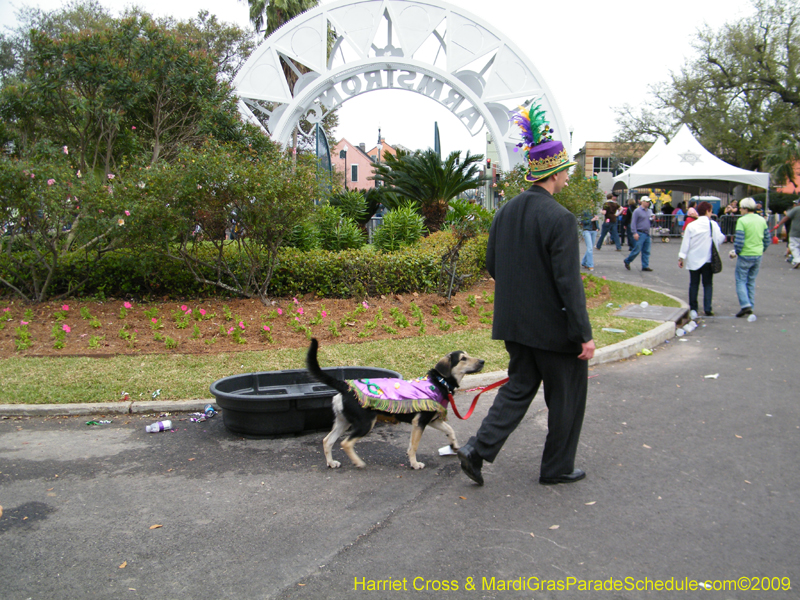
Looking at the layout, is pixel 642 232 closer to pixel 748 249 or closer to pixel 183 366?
pixel 748 249

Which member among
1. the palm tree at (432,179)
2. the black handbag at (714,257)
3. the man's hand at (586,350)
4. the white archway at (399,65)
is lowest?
the man's hand at (586,350)

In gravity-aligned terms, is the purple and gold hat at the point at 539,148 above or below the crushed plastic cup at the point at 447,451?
above

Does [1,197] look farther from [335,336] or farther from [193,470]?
[193,470]

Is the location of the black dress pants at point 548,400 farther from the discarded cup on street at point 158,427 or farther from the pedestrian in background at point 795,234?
the pedestrian in background at point 795,234

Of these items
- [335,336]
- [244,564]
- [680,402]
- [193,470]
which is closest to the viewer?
[244,564]

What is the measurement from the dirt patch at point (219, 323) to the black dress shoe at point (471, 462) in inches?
161

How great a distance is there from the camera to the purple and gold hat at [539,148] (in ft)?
12.4

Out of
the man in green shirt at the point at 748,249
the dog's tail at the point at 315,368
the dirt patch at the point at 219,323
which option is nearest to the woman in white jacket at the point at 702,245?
the man in green shirt at the point at 748,249

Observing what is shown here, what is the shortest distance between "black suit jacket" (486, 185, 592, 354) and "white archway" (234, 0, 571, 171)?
1518 centimetres

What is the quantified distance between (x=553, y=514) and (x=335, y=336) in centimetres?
476

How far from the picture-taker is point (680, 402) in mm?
5746

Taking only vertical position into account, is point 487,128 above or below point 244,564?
above

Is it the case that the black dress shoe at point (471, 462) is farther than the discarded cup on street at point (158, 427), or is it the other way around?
the discarded cup on street at point (158, 427)

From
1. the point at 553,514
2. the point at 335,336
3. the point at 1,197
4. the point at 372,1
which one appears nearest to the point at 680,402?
the point at 553,514
